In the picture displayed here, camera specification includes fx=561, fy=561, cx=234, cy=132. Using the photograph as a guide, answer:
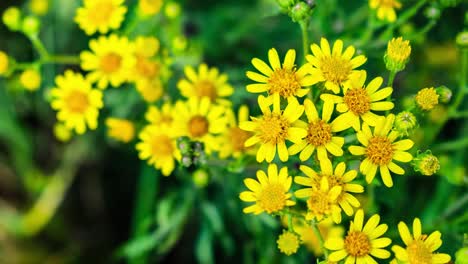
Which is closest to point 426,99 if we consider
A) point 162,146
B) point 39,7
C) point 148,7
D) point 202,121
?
point 202,121

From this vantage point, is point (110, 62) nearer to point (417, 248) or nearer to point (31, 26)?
point (31, 26)

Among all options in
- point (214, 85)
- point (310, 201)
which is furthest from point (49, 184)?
point (310, 201)

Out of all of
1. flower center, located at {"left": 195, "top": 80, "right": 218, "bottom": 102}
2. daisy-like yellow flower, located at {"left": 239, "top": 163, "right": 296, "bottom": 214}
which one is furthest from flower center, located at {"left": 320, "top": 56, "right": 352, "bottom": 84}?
flower center, located at {"left": 195, "top": 80, "right": 218, "bottom": 102}

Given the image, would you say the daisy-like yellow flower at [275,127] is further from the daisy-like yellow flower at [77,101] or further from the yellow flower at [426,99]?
the daisy-like yellow flower at [77,101]

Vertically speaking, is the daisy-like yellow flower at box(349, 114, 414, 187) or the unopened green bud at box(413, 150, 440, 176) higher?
the daisy-like yellow flower at box(349, 114, 414, 187)

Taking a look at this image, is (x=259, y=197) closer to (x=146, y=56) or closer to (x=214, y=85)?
(x=214, y=85)

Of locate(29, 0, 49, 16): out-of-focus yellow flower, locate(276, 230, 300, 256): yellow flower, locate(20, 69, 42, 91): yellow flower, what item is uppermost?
locate(29, 0, 49, 16): out-of-focus yellow flower

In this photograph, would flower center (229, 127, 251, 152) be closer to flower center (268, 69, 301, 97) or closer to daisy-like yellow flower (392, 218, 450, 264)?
flower center (268, 69, 301, 97)

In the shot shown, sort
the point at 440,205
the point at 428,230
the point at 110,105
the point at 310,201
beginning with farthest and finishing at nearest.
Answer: the point at 110,105 < the point at 440,205 < the point at 428,230 < the point at 310,201
